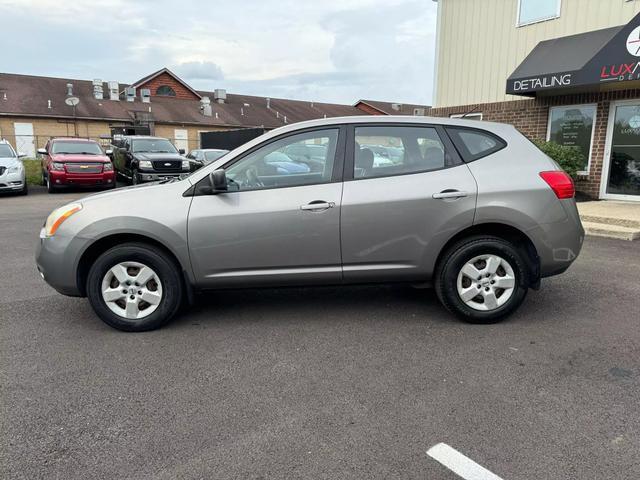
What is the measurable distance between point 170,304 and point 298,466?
2.09 metres

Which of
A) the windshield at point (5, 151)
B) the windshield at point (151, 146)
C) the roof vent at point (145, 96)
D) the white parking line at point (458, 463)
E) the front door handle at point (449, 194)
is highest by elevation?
the roof vent at point (145, 96)

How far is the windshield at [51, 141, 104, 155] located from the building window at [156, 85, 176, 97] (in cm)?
2601

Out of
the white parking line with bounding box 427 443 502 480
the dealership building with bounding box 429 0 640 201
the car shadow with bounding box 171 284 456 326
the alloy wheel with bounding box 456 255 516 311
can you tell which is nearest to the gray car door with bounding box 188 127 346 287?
the car shadow with bounding box 171 284 456 326

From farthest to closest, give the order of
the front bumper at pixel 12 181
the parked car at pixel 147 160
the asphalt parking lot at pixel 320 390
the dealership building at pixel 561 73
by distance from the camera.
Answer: the parked car at pixel 147 160, the front bumper at pixel 12 181, the dealership building at pixel 561 73, the asphalt parking lot at pixel 320 390

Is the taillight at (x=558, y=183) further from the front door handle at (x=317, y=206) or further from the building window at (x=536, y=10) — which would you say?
the building window at (x=536, y=10)

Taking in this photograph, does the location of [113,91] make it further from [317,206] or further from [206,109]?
[317,206]

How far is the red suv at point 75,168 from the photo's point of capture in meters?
14.5

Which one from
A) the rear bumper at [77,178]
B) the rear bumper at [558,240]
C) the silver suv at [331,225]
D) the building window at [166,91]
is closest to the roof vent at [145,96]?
the building window at [166,91]

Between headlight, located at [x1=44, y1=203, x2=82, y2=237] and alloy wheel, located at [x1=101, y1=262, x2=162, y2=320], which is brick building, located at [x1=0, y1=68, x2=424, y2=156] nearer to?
headlight, located at [x1=44, y1=203, x2=82, y2=237]

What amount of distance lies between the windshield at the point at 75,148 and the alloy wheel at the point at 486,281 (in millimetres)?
14340

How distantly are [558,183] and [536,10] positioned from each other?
913 cm

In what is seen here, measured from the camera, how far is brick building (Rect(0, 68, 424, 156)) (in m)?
32.1

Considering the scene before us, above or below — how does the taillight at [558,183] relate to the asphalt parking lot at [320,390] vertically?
above

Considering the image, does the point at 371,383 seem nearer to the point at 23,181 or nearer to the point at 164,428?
the point at 164,428
